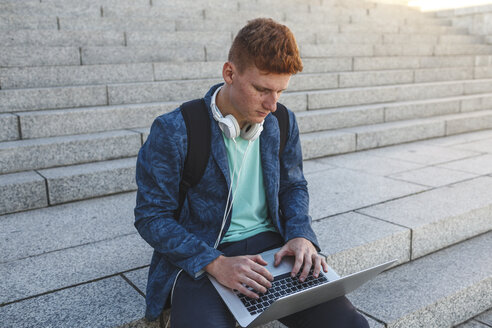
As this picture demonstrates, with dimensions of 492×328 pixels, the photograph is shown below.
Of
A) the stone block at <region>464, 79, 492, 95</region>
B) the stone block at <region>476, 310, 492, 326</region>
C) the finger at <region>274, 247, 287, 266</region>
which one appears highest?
the stone block at <region>464, 79, 492, 95</region>

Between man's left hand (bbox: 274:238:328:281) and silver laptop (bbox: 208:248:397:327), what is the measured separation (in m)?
0.03

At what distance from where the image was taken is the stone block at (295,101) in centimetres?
607

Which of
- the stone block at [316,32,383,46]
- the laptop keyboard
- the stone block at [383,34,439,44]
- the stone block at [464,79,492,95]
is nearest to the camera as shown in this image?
the laptop keyboard

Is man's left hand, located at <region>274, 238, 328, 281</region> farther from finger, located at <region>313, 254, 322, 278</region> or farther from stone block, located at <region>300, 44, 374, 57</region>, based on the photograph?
stone block, located at <region>300, 44, 374, 57</region>

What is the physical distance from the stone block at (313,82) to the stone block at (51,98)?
270 cm

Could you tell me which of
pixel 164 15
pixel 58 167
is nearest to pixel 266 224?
pixel 58 167

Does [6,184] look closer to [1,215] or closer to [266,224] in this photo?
[1,215]

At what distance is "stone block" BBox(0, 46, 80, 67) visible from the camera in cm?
502

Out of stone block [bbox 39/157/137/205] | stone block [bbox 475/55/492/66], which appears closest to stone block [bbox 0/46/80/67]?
stone block [bbox 39/157/137/205]

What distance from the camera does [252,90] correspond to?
1.94 meters

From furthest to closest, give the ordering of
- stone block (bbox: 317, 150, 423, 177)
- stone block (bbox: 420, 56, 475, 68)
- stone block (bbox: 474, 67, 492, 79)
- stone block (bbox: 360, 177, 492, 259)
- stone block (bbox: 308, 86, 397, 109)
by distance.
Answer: stone block (bbox: 474, 67, 492, 79) → stone block (bbox: 420, 56, 475, 68) → stone block (bbox: 308, 86, 397, 109) → stone block (bbox: 317, 150, 423, 177) → stone block (bbox: 360, 177, 492, 259)

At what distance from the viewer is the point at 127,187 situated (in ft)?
13.8

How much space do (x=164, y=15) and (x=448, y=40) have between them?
18.7ft

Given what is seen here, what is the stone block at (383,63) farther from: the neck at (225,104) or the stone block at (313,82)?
the neck at (225,104)
